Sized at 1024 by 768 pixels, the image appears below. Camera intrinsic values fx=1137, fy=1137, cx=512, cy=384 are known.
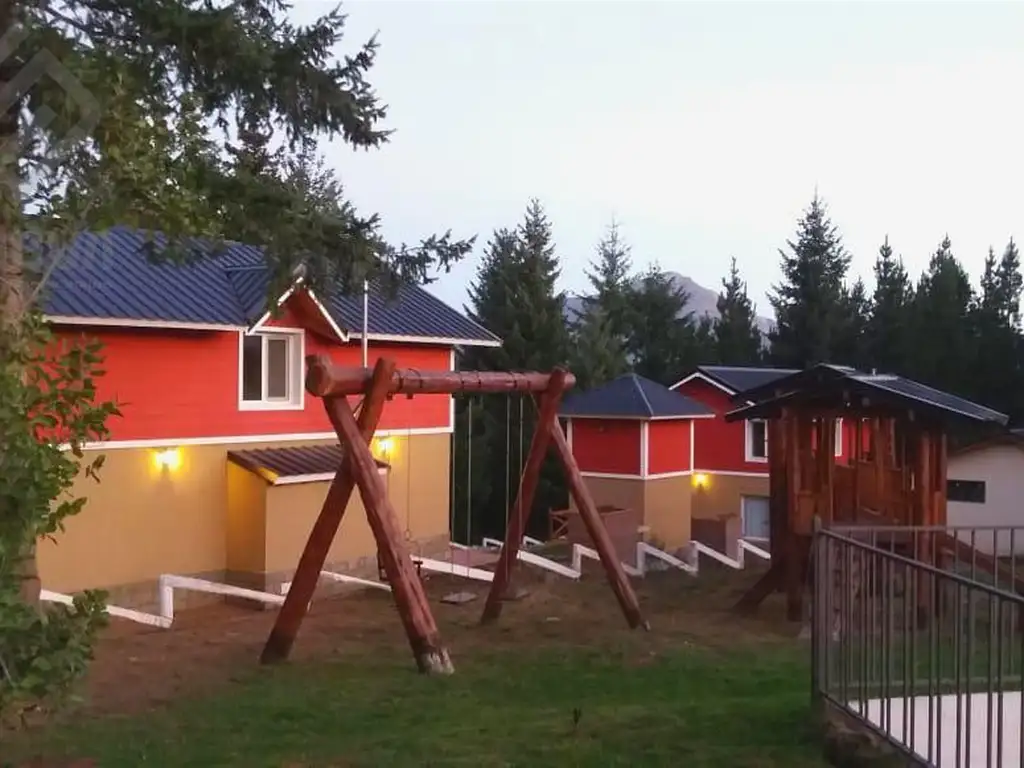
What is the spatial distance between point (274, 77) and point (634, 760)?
704cm

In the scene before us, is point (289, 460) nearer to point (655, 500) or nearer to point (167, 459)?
point (167, 459)

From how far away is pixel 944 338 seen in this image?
43.1 meters

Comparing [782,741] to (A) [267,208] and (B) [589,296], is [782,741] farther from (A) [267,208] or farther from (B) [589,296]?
(B) [589,296]

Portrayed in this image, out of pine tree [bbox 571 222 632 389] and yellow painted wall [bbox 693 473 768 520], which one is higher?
pine tree [bbox 571 222 632 389]

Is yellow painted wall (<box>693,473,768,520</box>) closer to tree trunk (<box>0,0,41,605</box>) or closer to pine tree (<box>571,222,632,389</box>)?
pine tree (<box>571,222,632,389</box>)

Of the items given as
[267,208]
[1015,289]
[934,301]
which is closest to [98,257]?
[267,208]

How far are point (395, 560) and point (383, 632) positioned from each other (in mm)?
3099

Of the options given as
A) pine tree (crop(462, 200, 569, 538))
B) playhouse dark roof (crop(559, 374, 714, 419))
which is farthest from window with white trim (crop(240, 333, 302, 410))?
pine tree (crop(462, 200, 569, 538))

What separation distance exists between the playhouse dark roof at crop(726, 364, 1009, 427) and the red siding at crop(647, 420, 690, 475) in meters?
11.8

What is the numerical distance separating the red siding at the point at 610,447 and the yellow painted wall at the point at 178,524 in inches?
417

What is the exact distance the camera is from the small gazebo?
48.3 feet

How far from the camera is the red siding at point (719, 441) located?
1289 inches

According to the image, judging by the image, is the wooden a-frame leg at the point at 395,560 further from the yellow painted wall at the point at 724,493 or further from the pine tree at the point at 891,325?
the pine tree at the point at 891,325

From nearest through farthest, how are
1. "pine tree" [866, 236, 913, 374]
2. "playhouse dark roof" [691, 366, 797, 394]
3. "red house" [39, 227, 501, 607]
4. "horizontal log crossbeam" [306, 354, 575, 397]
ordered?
"horizontal log crossbeam" [306, 354, 575, 397]
"red house" [39, 227, 501, 607]
"playhouse dark roof" [691, 366, 797, 394]
"pine tree" [866, 236, 913, 374]
